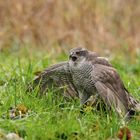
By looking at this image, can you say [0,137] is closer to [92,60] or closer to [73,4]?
[92,60]

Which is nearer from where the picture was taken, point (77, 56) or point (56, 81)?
point (77, 56)

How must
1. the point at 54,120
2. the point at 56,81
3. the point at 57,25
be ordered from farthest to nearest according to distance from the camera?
the point at 57,25 → the point at 56,81 → the point at 54,120

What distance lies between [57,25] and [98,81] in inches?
248

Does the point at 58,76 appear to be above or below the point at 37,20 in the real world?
below

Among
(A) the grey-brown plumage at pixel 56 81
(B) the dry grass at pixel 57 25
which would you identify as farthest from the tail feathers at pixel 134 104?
(B) the dry grass at pixel 57 25

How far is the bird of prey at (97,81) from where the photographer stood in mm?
6492

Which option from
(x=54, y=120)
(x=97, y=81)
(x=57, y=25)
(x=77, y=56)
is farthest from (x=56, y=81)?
(x=57, y=25)

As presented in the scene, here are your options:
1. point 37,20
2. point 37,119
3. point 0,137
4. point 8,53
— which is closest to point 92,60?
point 37,119

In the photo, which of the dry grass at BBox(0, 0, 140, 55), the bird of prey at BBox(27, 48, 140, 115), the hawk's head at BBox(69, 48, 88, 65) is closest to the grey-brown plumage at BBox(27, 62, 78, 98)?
the bird of prey at BBox(27, 48, 140, 115)

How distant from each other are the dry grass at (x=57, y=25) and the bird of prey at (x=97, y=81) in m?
5.47

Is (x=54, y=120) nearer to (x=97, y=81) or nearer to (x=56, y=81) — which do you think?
(x=97, y=81)

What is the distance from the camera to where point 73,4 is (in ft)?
41.8

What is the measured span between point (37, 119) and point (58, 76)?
1.23 metres

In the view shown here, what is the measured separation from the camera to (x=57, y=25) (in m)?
12.8
